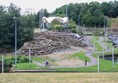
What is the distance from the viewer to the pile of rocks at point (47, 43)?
56688 mm

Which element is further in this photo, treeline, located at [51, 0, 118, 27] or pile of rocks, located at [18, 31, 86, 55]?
treeline, located at [51, 0, 118, 27]

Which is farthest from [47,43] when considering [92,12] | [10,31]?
[92,12]

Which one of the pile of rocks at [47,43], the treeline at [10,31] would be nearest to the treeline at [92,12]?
the pile of rocks at [47,43]

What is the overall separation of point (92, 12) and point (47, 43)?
6782cm

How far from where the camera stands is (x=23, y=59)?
46.0m

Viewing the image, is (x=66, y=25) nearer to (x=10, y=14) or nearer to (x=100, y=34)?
(x=100, y=34)

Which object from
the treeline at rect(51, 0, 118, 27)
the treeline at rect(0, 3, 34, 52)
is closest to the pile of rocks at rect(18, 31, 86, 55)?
the treeline at rect(0, 3, 34, 52)

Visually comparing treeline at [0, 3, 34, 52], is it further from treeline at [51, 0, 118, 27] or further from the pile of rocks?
treeline at [51, 0, 118, 27]

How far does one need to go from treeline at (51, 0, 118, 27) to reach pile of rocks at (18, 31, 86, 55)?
46539mm

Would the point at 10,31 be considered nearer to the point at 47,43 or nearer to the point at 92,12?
the point at 47,43

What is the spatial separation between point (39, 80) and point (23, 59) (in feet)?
110

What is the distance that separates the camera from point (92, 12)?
12744 centimetres

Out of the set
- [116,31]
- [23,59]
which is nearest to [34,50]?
[23,59]

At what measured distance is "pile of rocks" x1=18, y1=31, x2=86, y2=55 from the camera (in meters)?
56.7
